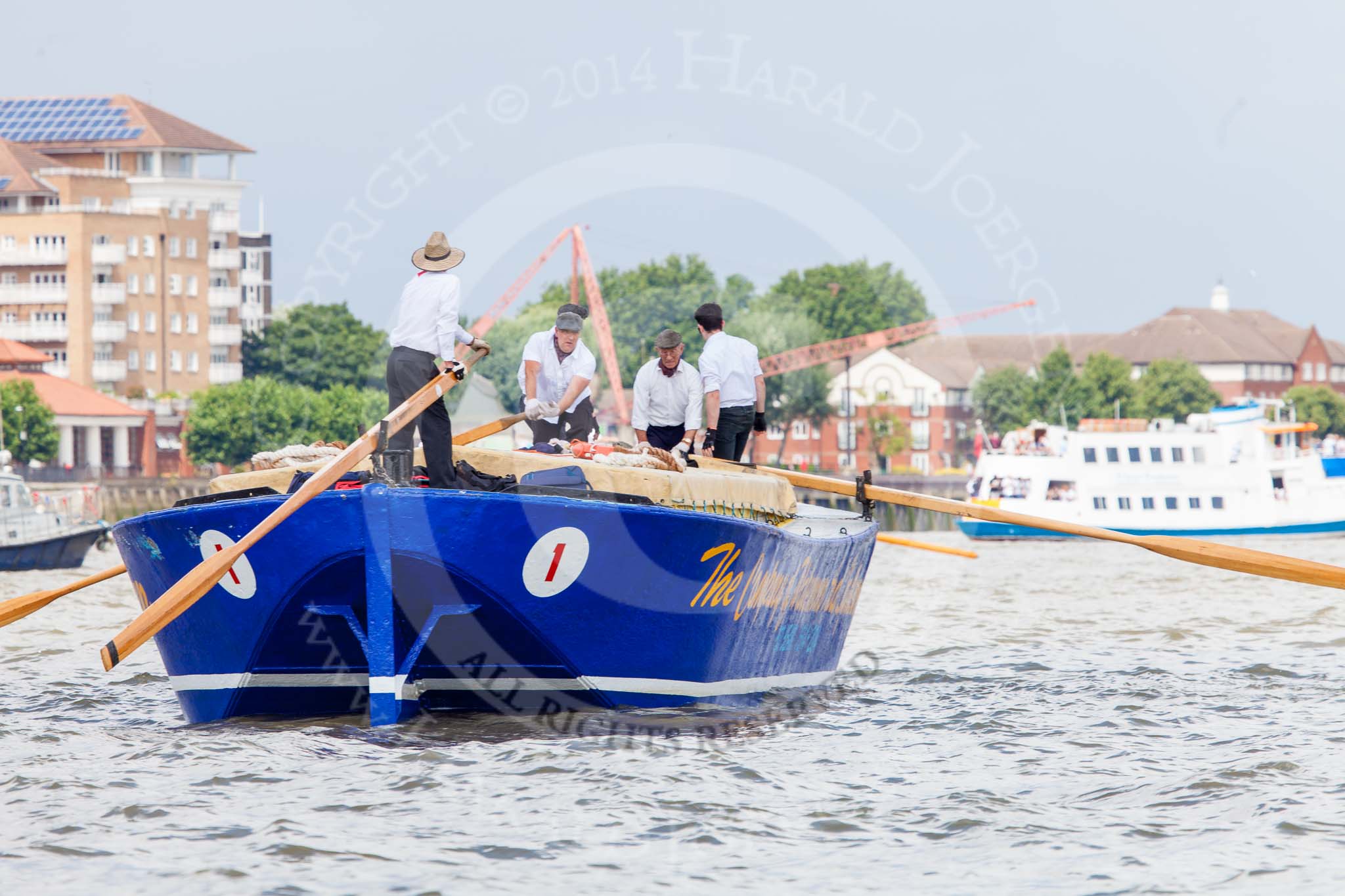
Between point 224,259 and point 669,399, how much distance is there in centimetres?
11021

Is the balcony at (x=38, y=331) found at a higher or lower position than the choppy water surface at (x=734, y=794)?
higher

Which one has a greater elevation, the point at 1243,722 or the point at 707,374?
the point at 707,374

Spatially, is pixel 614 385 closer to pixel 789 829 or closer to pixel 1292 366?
pixel 789 829

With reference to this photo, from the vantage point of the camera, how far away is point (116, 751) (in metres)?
11.8

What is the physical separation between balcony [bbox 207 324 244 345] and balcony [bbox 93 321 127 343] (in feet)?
24.9

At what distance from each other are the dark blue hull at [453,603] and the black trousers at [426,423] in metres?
0.87

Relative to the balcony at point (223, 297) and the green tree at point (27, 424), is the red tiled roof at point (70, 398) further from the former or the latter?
the balcony at point (223, 297)

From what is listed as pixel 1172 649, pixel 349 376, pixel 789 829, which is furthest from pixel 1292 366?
pixel 789 829

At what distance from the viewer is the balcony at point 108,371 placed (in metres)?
111

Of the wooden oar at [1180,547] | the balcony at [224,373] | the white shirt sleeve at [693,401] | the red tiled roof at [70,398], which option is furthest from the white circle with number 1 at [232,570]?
the balcony at [224,373]

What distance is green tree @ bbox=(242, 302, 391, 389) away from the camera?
113 metres

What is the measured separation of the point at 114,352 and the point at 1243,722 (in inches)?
4173

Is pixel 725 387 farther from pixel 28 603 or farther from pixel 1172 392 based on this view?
pixel 1172 392

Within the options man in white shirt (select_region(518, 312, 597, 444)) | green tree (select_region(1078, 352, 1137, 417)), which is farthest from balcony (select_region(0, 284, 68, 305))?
man in white shirt (select_region(518, 312, 597, 444))
